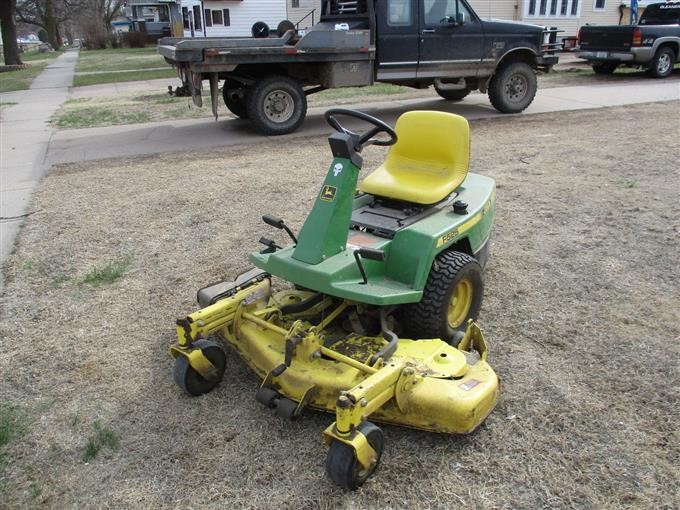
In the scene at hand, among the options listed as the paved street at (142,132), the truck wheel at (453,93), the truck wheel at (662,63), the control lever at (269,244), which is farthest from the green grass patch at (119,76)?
the control lever at (269,244)

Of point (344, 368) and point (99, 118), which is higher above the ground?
point (344, 368)

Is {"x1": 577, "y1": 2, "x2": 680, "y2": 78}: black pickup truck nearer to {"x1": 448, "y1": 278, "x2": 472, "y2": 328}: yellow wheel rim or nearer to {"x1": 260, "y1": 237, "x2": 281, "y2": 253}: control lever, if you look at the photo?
{"x1": 448, "y1": 278, "x2": 472, "y2": 328}: yellow wheel rim

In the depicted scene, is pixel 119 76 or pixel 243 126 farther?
pixel 119 76

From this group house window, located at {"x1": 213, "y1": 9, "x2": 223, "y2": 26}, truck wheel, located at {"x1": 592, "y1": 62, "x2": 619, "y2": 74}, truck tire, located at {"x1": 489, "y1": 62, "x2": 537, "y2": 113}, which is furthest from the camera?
house window, located at {"x1": 213, "y1": 9, "x2": 223, "y2": 26}

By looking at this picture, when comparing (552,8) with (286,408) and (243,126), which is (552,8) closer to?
(243,126)

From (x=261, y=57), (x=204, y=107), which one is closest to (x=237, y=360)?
(x=261, y=57)

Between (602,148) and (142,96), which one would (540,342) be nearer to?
(602,148)

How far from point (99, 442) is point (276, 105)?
737 cm

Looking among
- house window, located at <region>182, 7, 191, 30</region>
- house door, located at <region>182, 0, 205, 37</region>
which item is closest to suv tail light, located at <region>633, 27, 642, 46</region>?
house door, located at <region>182, 0, 205, 37</region>

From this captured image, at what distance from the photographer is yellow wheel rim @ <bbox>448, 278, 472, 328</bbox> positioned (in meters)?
3.59

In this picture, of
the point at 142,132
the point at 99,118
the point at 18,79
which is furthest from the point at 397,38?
the point at 18,79

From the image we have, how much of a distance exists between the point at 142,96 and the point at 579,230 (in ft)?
39.1

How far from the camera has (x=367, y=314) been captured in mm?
3340

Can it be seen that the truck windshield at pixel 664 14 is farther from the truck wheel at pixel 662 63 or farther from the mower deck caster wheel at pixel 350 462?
the mower deck caster wheel at pixel 350 462
